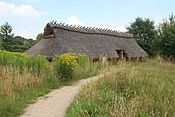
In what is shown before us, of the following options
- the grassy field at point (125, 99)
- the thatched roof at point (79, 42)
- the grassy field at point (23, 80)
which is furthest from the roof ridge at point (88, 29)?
the grassy field at point (125, 99)

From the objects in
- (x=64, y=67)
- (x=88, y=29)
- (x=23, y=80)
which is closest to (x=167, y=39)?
(x=88, y=29)

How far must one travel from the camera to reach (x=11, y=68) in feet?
37.4

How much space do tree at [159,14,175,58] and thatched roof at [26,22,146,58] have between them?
2620 millimetres

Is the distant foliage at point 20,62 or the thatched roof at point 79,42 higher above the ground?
the thatched roof at point 79,42

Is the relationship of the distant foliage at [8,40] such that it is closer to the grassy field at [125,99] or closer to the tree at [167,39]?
the tree at [167,39]

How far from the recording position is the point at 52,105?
891 cm

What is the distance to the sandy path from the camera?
7941 millimetres

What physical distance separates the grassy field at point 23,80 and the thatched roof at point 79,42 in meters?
7.66

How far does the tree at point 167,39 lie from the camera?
2773 cm

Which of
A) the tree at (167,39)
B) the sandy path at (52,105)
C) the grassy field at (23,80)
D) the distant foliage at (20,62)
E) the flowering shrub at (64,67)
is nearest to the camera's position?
the sandy path at (52,105)

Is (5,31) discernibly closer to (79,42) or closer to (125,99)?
(79,42)

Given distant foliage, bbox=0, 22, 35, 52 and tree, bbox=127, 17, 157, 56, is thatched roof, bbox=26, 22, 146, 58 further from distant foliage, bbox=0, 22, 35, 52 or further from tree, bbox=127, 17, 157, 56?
distant foliage, bbox=0, 22, 35, 52

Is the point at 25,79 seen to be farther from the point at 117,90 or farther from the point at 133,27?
the point at 133,27

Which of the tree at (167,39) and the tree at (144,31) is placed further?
the tree at (144,31)
